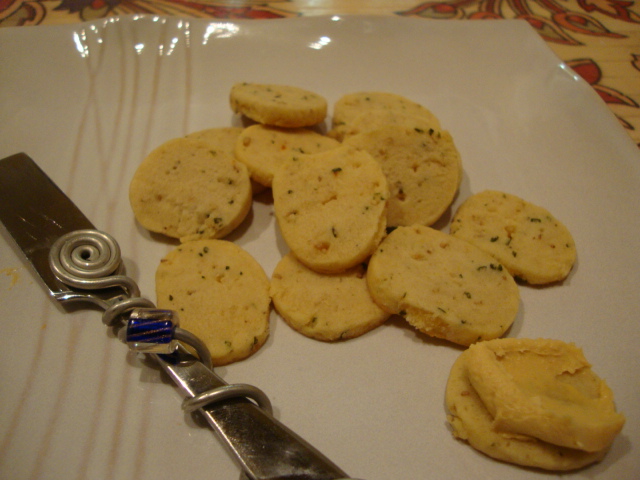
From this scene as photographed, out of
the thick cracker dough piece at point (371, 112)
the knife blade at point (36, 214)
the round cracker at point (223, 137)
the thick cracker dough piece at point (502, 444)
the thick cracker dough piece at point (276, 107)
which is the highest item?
the thick cracker dough piece at point (276, 107)

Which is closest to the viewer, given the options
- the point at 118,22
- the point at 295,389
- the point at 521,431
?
the point at 521,431

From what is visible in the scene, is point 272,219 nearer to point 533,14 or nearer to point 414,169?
point 414,169

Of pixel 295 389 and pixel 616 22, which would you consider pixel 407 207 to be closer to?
pixel 295 389

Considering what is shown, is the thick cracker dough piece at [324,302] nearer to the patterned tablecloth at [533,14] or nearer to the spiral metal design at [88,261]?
the spiral metal design at [88,261]

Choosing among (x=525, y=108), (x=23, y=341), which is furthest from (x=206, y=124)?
(x=525, y=108)

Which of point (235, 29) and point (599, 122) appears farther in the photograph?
point (235, 29)

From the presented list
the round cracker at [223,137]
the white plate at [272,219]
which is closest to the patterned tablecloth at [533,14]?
the white plate at [272,219]

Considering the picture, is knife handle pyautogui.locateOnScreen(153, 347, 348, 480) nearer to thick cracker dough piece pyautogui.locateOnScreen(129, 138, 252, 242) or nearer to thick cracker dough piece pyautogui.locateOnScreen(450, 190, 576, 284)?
thick cracker dough piece pyautogui.locateOnScreen(129, 138, 252, 242)
